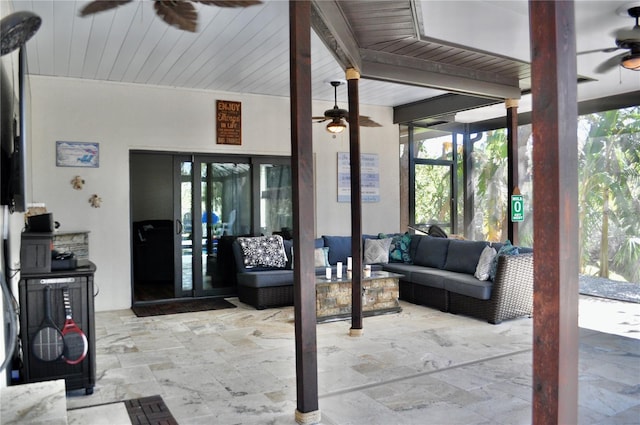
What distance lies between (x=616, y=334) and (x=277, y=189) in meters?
4.64

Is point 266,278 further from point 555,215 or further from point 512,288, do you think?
point 555,215

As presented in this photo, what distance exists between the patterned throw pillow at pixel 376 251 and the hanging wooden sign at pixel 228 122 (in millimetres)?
2368

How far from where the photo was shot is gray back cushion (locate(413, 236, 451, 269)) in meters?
6.62

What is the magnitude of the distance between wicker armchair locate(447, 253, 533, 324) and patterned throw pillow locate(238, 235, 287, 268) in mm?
2472

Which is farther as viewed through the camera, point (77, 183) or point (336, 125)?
point (336, 125)

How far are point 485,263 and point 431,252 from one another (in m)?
1.33

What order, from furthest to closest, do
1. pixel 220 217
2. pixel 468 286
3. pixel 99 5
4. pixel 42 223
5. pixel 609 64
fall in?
pixel 220 217 < pixel 468 286 < pixel 609 64 < pixel 42 223 < pixel 99 5

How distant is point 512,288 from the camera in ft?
17.4

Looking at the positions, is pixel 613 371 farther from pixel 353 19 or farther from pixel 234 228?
pixel 234 228

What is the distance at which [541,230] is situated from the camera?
59.8 inches

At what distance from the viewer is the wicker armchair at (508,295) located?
17.2 ft

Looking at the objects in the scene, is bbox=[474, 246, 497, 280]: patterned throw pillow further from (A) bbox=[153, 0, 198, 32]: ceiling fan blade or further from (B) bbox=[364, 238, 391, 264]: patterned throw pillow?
(A) bbox=[153, 0, 198, 32]: ceiling fan blade

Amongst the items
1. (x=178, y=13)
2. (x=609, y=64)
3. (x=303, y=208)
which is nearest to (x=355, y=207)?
(x=303, y=208)

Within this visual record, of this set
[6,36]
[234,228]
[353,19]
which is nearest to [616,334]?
[353,19]
